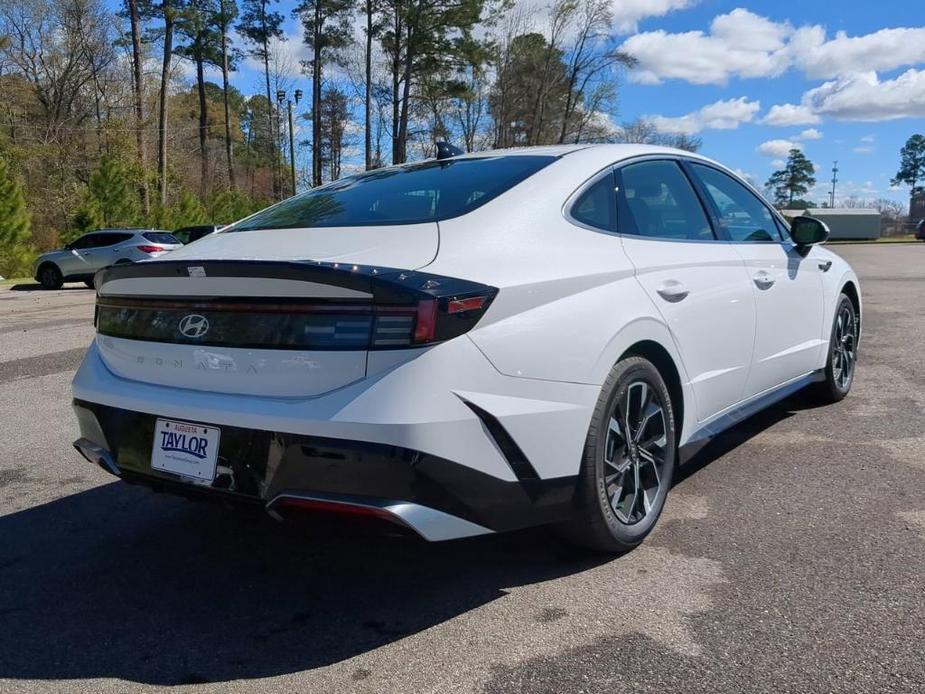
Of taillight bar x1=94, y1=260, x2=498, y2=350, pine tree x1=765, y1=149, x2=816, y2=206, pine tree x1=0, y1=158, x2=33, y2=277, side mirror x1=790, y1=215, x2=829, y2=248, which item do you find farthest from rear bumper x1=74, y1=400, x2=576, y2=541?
pine tree x1=765, y1=149, x2=816, y2=206

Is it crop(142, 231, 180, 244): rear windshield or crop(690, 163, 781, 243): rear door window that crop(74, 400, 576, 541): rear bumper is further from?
crop(142, 231, 180, 244): rear windshield

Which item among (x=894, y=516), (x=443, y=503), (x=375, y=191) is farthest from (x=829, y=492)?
(x=375, y=191)

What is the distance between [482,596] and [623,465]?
742mm

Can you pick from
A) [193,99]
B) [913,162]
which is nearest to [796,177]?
[913,162]

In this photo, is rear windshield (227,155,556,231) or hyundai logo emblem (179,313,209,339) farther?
rear windshield (227,155,556,231)

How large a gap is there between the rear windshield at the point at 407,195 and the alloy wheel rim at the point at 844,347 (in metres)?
2.99

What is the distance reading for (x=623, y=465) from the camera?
10.4ft

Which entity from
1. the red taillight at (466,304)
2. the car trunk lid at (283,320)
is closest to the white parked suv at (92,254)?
the car trunk lid at (283,320)

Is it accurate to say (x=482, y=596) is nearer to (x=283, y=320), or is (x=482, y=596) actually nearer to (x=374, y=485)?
(x=374, y=485)

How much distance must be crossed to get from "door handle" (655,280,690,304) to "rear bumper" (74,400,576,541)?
3.17 ft

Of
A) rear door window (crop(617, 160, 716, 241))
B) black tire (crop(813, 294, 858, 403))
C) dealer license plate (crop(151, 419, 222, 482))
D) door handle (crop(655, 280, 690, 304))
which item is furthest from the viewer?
black tire (crop(813, 294, 858, 403))

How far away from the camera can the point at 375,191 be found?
3.60 meters

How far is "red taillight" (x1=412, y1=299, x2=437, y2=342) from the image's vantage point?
247 centimetres

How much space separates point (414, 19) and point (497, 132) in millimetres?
14016
